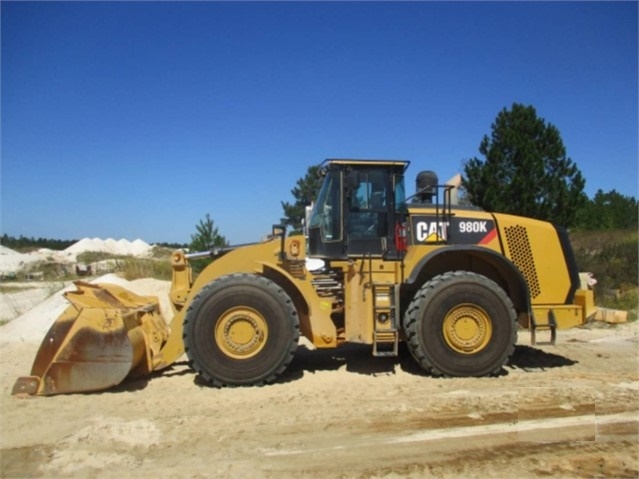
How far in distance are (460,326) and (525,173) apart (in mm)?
17995

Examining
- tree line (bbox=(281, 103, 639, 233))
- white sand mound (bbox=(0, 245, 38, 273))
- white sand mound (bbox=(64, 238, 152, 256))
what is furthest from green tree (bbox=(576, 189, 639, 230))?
white sand mound (bbox=(64, 238, 152, 256))

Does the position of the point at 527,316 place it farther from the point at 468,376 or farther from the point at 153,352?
the point at 153,352

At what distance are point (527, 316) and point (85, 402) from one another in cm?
517

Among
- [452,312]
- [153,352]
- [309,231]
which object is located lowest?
[153,352]

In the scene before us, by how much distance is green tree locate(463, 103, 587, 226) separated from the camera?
21953mm

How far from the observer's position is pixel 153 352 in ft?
20.4

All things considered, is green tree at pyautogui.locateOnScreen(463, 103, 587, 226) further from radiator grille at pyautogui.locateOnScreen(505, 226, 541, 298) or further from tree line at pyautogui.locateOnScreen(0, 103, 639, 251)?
radiator grille at pyautogui.locateOnScreen(505, 226, 541, 298)

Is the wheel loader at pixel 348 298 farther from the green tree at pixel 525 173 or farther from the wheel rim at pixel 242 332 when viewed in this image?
the green tree at pixel 525 173

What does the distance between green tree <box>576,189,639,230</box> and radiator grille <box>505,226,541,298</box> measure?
23.0 metres

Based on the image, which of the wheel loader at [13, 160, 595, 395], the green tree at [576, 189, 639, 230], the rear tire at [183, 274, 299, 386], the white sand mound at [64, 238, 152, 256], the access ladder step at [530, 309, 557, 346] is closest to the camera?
the wheel loader at [13, 160, 595, 395]

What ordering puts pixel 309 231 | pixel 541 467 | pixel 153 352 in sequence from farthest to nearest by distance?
pixel 309 231, pixel 153 352, pixel 541 467

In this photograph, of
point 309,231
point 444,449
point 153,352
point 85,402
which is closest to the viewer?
point 444,449

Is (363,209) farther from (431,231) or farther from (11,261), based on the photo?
(11,261)

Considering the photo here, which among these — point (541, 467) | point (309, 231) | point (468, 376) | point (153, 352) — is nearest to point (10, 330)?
point (153, 352)
